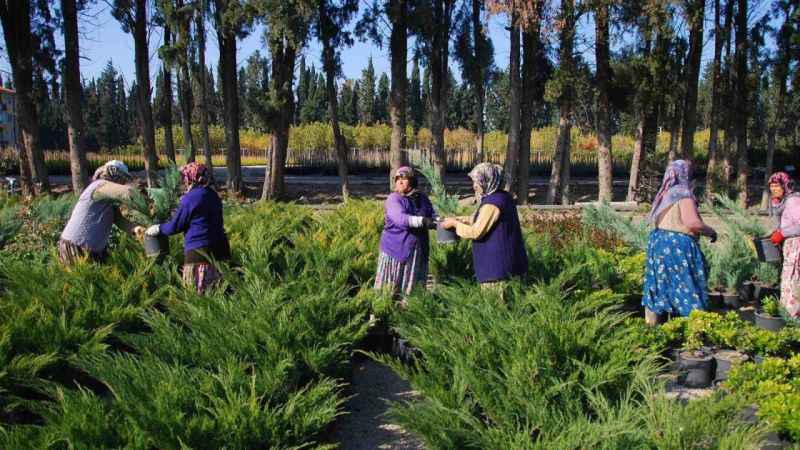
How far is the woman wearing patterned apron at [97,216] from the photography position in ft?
16.3

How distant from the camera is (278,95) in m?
16.6

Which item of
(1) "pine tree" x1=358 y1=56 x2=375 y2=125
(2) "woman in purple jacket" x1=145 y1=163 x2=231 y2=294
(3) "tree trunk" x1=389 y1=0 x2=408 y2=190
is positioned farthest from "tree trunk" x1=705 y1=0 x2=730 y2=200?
(1) "pine tree" x1=358 y1=56 x2=375 y2=125

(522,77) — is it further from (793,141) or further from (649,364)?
(793,141)

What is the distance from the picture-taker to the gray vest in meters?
5.09

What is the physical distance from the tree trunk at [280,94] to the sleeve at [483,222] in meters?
12.3

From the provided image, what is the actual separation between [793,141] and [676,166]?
28865 millimetres

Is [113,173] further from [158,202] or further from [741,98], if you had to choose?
[741,98]

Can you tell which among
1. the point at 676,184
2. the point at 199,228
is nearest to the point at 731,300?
the point at 676,184

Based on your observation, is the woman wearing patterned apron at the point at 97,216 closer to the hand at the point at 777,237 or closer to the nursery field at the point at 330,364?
the nursery field at the point at 330,364

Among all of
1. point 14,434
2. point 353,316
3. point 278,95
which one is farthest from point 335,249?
point 278,95

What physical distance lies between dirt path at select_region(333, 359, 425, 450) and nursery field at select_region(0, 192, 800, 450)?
17 centimetres

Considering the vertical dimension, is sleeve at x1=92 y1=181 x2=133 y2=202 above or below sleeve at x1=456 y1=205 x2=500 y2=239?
above

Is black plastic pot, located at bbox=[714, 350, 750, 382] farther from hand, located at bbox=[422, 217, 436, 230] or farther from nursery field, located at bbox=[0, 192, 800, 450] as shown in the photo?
hand, located at bbox=[422, 217, 436, 230]

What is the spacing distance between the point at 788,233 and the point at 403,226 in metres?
3.03
